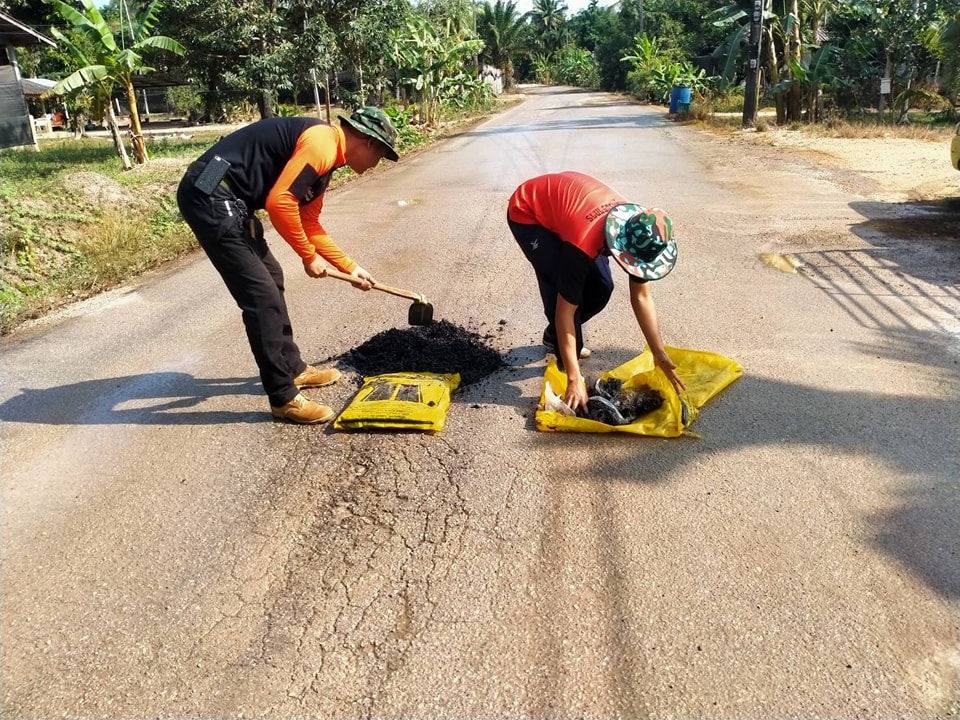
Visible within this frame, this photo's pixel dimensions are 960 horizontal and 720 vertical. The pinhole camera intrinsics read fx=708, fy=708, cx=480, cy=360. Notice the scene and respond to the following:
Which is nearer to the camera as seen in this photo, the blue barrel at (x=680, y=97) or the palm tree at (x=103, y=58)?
the palm tree at (x=103, y=58)

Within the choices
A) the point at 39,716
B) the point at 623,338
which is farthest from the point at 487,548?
the point at 623,338

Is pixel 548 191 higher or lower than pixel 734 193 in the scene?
higher

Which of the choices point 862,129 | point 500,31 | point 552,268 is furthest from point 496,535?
point 500,31

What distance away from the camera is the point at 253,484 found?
3512 millimetres

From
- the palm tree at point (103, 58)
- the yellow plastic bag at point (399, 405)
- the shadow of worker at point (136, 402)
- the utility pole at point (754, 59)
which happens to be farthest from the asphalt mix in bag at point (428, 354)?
the utility pole at point (754, 59)

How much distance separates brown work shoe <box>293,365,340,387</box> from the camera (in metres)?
4.46

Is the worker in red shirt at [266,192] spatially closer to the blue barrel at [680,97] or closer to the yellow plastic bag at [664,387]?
the yellow plastic bag at [664,387]

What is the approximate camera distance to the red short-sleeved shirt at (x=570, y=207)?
334cm

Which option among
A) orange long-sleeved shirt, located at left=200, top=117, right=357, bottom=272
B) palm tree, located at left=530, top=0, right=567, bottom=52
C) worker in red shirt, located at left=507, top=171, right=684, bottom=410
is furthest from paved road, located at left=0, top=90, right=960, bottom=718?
palm tree, located at left=530, top=0, right=567, bottom=52

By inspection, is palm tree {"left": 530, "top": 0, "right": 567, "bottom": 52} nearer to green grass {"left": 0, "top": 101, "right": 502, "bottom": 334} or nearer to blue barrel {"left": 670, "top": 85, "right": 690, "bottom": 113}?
blue barrel {"left": 670, "top": 85, "right": 690, "bottom": 113}

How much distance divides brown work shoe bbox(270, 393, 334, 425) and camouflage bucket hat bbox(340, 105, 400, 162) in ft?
4.70

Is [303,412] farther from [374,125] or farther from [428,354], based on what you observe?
[374,125]

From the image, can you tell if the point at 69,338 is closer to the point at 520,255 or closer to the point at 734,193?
the point at 520,255

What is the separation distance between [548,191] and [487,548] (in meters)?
1.92
